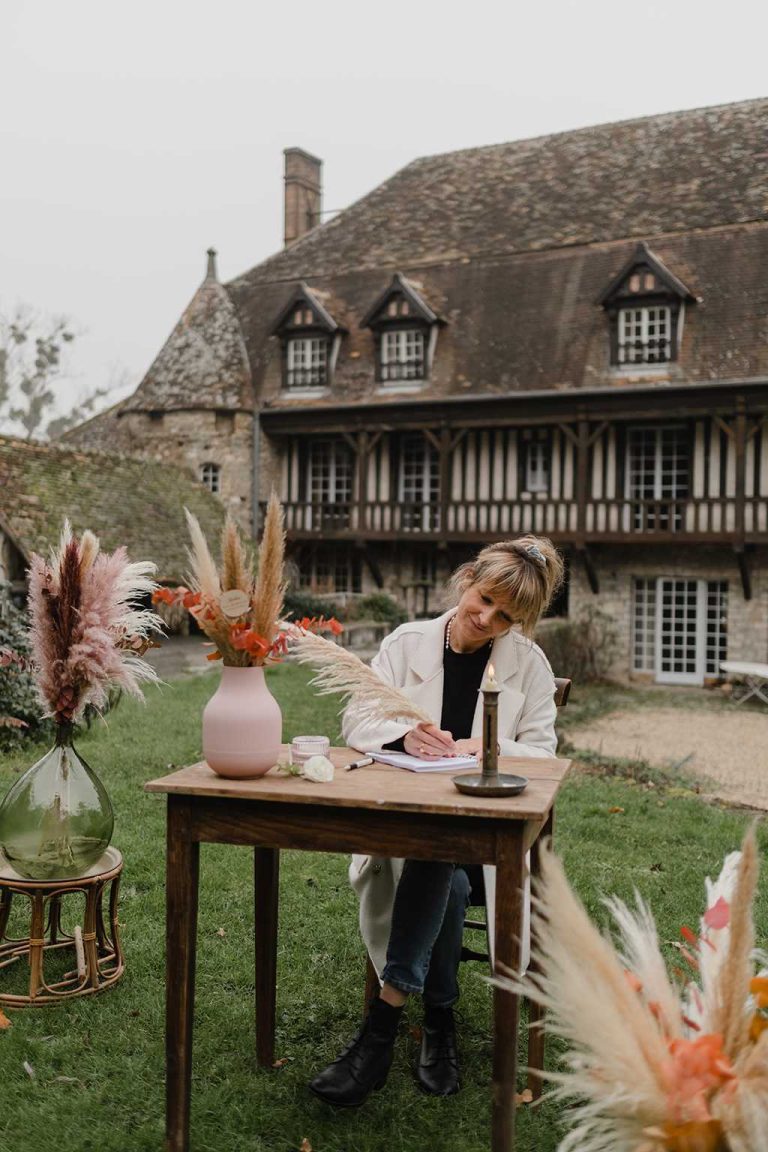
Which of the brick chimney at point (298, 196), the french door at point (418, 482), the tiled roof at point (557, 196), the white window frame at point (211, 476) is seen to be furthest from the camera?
the brick chimney at point (298, 196)

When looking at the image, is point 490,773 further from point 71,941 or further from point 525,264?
→ point 525,264

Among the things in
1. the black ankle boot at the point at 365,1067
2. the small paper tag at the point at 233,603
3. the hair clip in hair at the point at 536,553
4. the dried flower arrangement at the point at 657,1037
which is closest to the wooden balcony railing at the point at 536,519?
the hair clip in hair at the point at 536,553

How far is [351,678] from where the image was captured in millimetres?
2654

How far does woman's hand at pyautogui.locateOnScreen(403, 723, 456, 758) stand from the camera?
3.11m

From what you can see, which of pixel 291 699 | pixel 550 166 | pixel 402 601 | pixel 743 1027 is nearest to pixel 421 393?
pixel 402 601

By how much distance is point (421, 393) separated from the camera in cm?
1872

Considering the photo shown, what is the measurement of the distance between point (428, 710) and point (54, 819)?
1.33 metres

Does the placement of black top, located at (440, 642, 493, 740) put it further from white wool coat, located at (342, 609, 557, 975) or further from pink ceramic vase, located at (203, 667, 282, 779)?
pink ceramic vase, located at (203, 667, 282, 779)

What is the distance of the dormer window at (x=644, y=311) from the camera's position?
17.2 m

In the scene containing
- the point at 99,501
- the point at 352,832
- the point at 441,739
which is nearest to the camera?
the point at 352,832

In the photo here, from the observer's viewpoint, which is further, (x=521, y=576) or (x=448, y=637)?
(x=448, y=637)

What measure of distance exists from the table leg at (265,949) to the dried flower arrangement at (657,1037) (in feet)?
7.94

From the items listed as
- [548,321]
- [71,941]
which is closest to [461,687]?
[71,941]

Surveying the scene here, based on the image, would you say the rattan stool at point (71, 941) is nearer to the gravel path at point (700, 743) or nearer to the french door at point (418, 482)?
the gravel path at point (700, 743)
